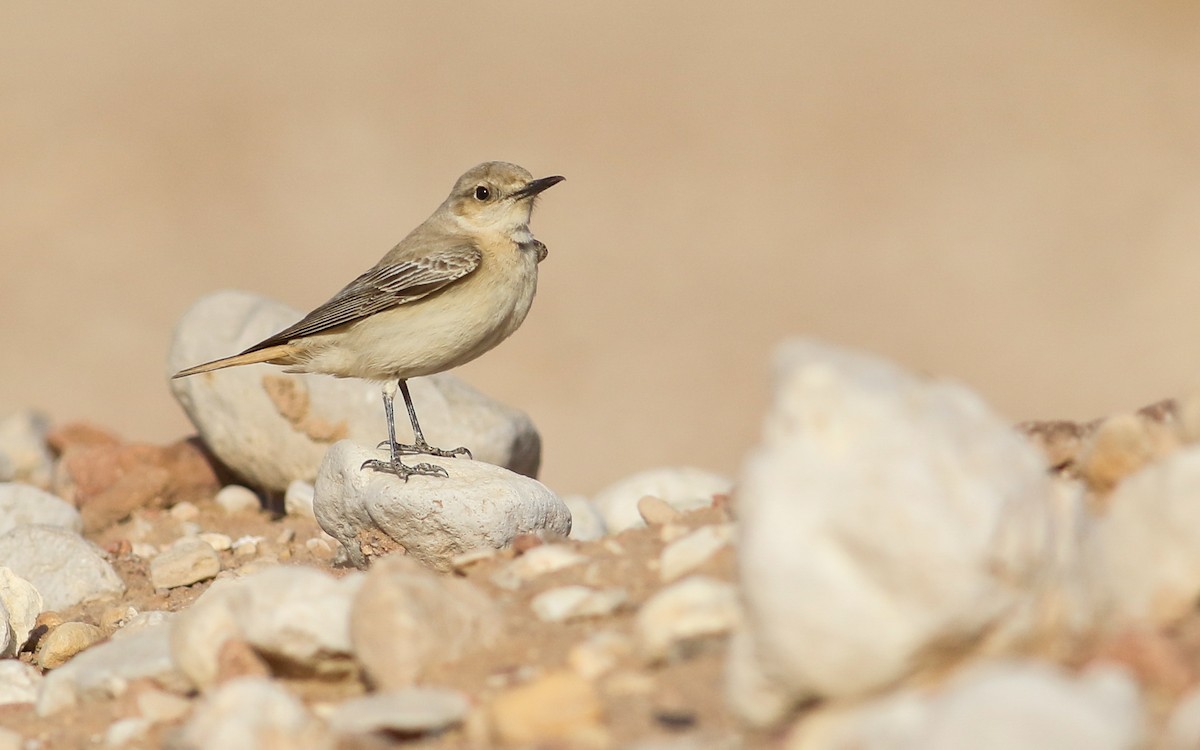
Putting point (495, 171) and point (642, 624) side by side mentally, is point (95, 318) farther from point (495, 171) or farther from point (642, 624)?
point (642, 624)

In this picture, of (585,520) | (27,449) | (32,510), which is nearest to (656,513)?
(585,520)

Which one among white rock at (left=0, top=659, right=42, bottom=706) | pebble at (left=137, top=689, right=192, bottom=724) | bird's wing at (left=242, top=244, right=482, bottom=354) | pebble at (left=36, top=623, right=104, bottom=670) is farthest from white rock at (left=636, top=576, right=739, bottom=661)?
bird's wing at (left=242, top=244, right=482, bottom=354)

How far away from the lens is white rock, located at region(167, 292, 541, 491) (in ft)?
33.8

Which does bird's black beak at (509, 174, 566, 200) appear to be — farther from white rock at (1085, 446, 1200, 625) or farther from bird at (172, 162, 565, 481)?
white rock at (1085, 446, 1200, 625)

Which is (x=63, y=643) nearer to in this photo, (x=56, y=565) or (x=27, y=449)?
(x=56, y=565)

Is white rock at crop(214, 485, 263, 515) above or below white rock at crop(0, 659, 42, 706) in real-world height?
above

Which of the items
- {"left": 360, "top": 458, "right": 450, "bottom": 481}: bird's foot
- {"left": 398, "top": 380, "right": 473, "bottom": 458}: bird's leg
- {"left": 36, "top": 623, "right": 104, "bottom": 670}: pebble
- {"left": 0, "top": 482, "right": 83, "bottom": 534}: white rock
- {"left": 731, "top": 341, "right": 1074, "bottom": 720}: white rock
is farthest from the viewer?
{"left": 0, "top": 482, "right": 83, "bottom": 534}: white rock

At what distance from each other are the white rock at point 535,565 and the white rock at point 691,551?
414 millimetres

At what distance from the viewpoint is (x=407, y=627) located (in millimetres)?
4703

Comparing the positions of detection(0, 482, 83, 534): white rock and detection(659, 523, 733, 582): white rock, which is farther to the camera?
detection(0, 482, 83, 534): white rock

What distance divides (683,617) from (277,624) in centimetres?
142

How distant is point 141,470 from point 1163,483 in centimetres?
798

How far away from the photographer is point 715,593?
4.67 meters

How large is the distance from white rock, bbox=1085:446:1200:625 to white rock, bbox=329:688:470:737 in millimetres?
1953
